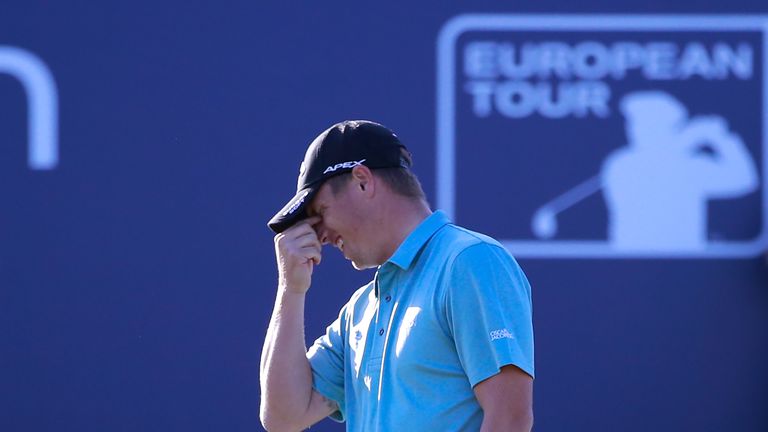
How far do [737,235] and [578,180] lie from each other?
654mm

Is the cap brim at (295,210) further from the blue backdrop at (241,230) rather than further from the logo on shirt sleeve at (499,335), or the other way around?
the blue backdrop at (241,230)

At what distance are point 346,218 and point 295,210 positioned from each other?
12cm

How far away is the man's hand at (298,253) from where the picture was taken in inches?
98.0

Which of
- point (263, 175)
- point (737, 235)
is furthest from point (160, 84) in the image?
point (737, 235)

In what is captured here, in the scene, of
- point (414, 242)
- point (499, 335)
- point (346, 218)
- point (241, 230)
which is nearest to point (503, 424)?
point (499, 335)

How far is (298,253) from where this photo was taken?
250cm

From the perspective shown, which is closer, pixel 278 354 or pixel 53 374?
pixel 278 354

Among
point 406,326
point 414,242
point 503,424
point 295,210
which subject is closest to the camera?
point 503,424

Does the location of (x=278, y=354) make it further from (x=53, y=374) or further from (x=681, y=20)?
(x=681, y=20)

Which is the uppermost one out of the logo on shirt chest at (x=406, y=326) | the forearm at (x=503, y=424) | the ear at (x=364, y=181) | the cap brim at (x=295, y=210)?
the ear at (x=364, y=181)

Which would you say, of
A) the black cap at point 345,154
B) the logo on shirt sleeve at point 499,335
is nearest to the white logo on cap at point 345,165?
the black cap at point 345,154

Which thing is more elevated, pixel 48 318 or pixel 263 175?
pixel 263 175

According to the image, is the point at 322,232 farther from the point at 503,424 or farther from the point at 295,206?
the point at 503,424

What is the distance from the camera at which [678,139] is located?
4582 millimetres
